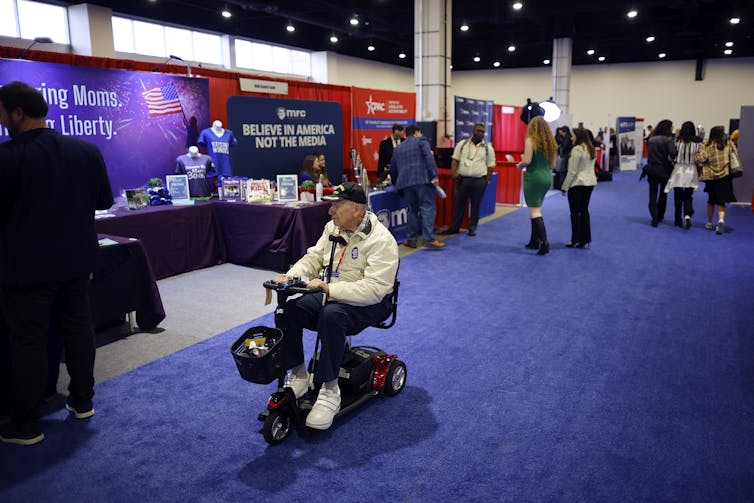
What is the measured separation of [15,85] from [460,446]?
7.66 feet

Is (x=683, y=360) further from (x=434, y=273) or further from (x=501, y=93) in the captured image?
(x=501, y=93)

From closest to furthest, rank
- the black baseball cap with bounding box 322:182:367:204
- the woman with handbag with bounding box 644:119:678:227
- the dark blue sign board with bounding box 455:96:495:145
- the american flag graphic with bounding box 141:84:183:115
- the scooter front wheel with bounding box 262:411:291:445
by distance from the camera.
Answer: the scooter front wheel with bounding box 262:411:291:445 < the black baseball cap with bounding box 322:182:367:204 < the american flag graphic with bounding box 141:84:183:115 < the woman with handbag with bounding box 644:119:678:227 < the dark blue sign board with bounding box 455:96:495:145

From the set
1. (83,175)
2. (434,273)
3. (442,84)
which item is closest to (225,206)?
(434,273)

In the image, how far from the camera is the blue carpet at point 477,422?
2162 mm

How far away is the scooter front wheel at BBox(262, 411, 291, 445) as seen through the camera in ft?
7.84

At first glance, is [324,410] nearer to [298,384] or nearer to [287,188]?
[298,384]

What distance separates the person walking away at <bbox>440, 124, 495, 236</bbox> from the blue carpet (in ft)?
8.29

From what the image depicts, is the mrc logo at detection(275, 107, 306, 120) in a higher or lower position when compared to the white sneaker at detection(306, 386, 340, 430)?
higher

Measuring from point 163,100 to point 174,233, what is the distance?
1717 millimetres

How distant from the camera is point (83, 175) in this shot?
8.18 feet

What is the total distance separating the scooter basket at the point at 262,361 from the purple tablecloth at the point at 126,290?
1.56m

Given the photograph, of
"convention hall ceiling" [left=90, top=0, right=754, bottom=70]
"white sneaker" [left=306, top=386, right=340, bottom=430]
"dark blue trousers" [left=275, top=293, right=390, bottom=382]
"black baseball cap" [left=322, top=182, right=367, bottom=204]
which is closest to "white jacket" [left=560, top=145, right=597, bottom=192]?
"black baseball cap" [left=322, top=182, right=367, bottom=204]

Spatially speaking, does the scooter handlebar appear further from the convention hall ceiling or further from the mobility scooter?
the convention hall ceiling

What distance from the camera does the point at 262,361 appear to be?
2230 mm
